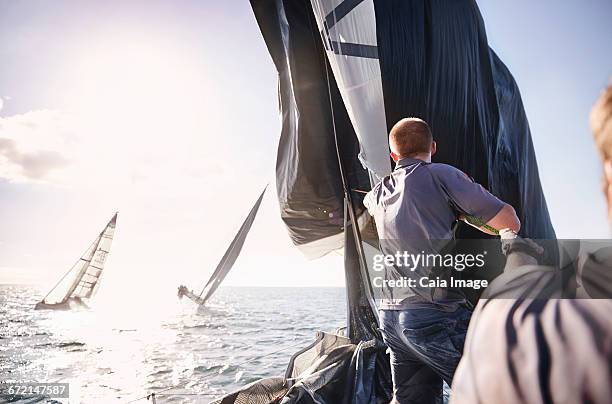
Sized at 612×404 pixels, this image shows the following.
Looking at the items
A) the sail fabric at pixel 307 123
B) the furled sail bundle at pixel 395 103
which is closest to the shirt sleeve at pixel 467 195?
the furled sail bundle at pixel 395 103

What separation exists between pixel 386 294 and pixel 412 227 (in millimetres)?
316

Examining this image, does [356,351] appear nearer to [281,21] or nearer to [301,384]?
[301,384]

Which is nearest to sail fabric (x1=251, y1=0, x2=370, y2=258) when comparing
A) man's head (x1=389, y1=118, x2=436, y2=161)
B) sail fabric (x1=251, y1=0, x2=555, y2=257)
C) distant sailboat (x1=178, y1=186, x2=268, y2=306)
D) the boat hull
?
sail fabric (x1=251, y1=0, x2=555, y2=257)

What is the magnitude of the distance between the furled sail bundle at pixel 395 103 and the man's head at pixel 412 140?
2.79 feet

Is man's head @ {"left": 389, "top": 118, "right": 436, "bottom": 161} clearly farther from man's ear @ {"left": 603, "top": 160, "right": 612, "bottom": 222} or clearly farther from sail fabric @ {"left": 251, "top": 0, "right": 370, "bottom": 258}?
sail fabric @ {"left": 251, "top": 0, "right": 370, "bottom": 258}

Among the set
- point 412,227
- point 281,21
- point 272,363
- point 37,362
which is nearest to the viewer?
point 412,227

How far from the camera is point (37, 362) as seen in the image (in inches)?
363

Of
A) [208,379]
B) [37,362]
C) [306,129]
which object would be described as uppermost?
[306,129]

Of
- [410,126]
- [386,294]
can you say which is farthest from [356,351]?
[410,126]

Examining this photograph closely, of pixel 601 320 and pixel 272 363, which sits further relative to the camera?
pixel 272 363

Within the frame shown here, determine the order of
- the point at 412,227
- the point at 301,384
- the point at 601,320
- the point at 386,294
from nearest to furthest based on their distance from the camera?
1. the point at 601,320
2. the point at 412,227
3. the point at 386,294
4. the point at 301,384

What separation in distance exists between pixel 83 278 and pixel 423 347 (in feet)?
96.9

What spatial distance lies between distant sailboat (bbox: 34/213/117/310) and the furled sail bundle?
24.9m

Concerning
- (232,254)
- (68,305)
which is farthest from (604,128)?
(68,305)
